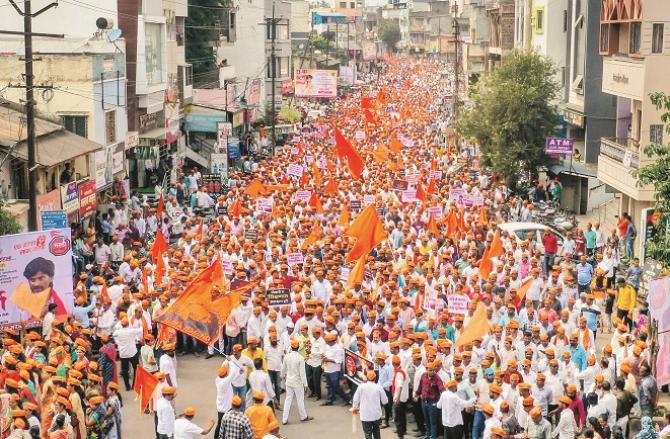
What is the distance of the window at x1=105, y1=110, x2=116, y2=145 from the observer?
114ft

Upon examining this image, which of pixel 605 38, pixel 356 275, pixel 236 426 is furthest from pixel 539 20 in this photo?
pixel 236 426

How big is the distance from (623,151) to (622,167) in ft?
1.75

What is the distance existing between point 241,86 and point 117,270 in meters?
37.8

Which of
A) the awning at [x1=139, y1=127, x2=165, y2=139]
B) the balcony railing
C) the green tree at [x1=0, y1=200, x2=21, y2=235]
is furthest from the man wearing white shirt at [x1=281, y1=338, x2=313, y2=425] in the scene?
the awning at [x1=139, y1=127, x2=165, y2=139]

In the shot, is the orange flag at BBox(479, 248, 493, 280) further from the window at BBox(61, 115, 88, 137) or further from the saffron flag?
the window at BBox(61, 115, 88, 137)

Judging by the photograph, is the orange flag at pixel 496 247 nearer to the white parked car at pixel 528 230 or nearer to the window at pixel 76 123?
the white parked car at pixel 528 230

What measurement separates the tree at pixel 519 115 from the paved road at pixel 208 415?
73.8 feet

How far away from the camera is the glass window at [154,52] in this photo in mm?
41875

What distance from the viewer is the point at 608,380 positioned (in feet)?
53.2

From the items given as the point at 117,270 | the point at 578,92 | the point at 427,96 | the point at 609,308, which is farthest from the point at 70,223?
the point at 427,96

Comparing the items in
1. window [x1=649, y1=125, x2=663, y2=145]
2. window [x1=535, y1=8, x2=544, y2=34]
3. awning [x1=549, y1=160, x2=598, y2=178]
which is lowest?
awning [x1=549, y1=160, x2=598, y2=178]

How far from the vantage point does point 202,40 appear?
60.7 m

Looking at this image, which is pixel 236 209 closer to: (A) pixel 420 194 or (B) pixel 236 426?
(A) pixel 420 194

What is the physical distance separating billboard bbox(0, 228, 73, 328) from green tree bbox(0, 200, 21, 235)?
3.46 m
